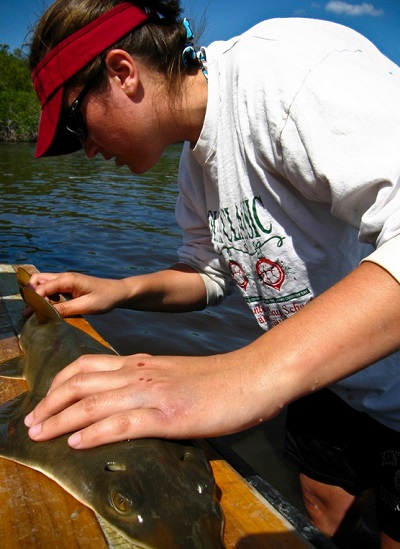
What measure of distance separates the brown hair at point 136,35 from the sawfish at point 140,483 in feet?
4.76

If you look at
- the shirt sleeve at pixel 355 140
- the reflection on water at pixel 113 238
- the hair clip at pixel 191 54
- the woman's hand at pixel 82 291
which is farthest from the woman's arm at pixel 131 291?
the reflection on water at pixel 113 238

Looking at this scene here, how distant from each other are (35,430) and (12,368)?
1015 mm

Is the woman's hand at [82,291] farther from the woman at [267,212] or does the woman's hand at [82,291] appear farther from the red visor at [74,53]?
the red visor at [74,53]

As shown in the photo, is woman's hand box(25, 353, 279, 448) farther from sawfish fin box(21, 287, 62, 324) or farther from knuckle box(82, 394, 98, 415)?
sawfish fin box(21, 287, 62, 324)

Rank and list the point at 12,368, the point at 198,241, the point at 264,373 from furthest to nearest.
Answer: the point at 198,241, the point at 12,368, the point at 264,373

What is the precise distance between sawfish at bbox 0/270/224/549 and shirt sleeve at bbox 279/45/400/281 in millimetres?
886

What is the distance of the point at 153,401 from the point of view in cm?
140

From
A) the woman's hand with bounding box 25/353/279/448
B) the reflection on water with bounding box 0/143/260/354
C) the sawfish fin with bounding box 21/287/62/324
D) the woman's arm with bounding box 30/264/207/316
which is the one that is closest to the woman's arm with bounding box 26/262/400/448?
the woman's hand with bounding box 25/353/279/448

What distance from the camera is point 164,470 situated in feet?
5.02

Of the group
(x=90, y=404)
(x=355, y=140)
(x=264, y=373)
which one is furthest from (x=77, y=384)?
(x=355, y=140)

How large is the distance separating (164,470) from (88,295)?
1802mm

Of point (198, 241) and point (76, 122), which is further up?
point (76, 122)

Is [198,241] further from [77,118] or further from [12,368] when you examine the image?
[12,368]

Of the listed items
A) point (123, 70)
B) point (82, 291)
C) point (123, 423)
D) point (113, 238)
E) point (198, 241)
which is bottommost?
point (113, 238)
